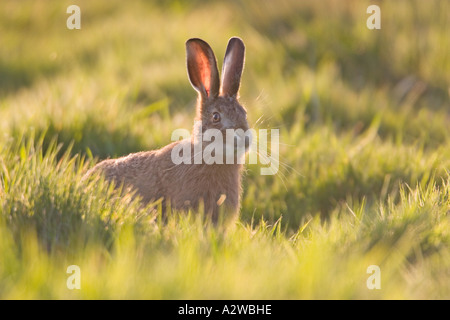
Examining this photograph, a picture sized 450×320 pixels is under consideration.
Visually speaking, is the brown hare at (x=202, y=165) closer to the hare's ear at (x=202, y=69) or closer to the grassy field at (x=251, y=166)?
the hare's ear at (x=202, y=69)

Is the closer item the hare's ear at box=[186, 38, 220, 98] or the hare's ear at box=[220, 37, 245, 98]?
the hare's ear at box=[186, 38, 220, 98]

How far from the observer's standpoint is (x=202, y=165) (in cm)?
508

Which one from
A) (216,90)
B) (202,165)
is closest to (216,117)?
(216,90)

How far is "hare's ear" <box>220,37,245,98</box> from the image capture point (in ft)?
17.4

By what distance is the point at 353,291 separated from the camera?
3117 mm

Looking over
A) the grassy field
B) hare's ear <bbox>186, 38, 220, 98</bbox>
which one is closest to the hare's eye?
hare's ear <bbox>186, 38, 220, 98</bbox>

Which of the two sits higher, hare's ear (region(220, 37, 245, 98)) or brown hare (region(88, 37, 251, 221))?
hare's ear (region(220, 37, 245, 98))

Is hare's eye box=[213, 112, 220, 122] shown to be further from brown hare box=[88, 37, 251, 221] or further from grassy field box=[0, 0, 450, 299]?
grassy field box=[0, 0, 450, 299]

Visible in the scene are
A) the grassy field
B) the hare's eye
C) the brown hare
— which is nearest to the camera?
the grassy field

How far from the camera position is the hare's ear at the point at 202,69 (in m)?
5.17

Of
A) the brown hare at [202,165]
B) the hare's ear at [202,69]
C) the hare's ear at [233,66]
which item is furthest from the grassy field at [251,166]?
the hare's ear at [202,69]
